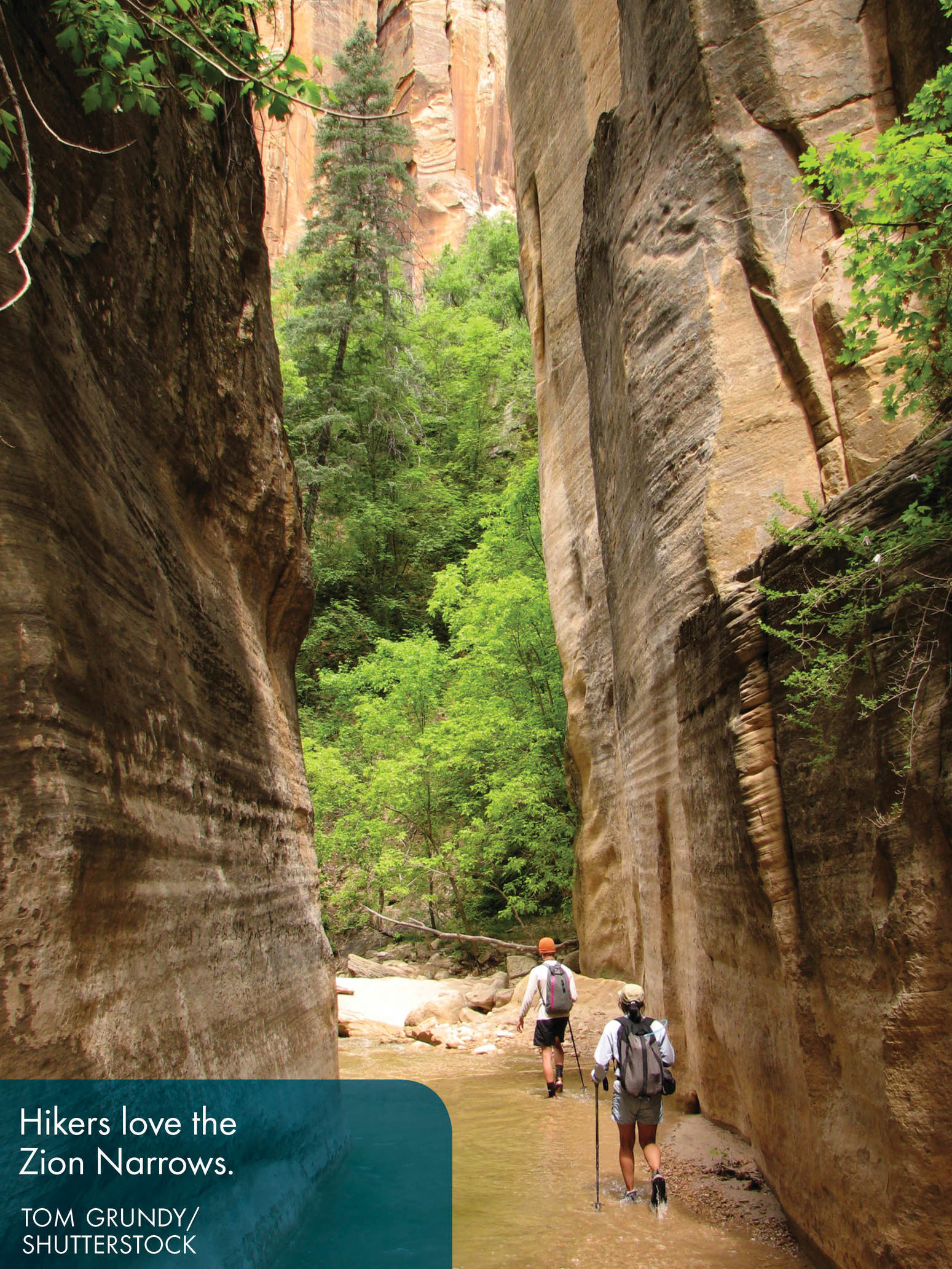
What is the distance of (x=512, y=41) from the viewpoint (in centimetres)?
1769

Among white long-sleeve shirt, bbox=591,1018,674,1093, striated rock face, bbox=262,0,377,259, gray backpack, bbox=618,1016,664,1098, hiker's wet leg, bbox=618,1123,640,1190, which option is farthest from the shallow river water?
striated rock face, bbox=262,0,377,259

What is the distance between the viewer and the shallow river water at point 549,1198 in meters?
A: 5.08

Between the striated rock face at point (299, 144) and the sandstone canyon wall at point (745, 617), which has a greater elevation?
the striated rock face at point (299, 144)

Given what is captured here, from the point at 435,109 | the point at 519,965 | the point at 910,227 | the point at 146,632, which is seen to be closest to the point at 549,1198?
the point at 146,632

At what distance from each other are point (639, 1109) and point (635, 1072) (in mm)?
314

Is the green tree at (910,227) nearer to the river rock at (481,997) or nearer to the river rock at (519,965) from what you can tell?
the river rock at (481,997)

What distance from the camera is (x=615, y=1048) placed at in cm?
599

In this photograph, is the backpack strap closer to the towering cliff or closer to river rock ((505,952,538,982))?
river rock ((505,952,538,982))

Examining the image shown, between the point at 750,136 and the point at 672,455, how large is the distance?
302 centimetres

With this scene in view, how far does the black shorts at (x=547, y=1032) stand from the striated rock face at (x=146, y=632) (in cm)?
273

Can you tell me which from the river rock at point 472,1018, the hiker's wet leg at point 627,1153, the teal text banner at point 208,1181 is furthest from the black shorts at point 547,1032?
the river rock at point 472,1018

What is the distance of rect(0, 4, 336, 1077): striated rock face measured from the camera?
3.13 metres

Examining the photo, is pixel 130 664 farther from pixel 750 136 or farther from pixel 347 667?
pixel 347 667

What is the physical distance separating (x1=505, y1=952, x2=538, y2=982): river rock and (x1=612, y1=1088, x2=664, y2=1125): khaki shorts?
1028 cm
